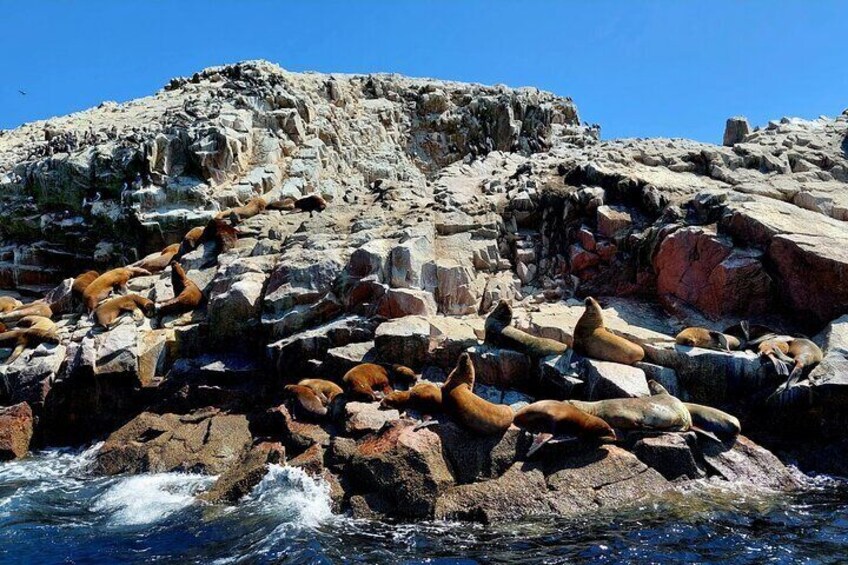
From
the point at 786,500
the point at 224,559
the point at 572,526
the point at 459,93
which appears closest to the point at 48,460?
the point at 224,559

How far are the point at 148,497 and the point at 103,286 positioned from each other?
674 centimetres

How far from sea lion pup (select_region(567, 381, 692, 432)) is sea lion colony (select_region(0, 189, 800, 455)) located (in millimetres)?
14

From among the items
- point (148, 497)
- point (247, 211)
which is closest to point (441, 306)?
point (148, 497)

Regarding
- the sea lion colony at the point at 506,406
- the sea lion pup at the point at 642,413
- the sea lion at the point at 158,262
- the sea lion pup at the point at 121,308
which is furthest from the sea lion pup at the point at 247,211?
the sea lion pup at the point at 642,413

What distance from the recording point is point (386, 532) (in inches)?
282

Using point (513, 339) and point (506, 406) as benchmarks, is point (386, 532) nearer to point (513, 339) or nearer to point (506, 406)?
point (506, 406)

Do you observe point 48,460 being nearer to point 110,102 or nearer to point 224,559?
point 224,559

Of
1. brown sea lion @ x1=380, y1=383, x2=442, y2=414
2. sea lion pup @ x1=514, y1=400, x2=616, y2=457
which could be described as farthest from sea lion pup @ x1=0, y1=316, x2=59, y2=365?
sea lion pup @ x1=514, y1=400, x2=616, y2=457

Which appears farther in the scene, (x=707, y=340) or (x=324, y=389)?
(x=707, y=340)

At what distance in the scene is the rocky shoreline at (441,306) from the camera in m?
8.38

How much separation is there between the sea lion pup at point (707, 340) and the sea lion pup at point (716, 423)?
150 cm

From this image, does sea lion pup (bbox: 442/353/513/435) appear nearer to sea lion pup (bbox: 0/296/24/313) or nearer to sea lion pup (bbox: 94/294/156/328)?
sea lion pup (bbox: 94/294/156/328)

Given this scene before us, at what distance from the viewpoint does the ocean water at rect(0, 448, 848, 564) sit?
6.43 metres

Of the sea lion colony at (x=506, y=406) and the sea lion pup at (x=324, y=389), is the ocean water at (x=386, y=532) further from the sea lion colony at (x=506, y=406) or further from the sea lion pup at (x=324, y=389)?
the sea lion pup at (x=324, y=389)
